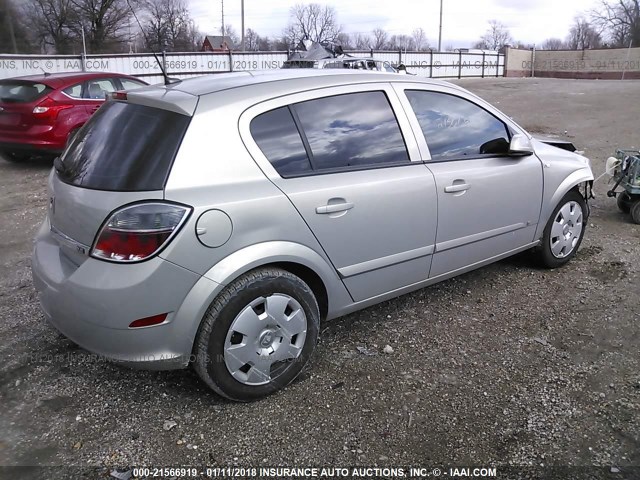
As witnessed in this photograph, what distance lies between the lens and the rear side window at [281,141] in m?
2.87

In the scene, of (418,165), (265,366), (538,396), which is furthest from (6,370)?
(538,396)

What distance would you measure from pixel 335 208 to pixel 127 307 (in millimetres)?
1223

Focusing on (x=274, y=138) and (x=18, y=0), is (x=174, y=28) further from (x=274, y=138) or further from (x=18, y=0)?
(x=274, y=138)

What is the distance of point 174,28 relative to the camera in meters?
55.8

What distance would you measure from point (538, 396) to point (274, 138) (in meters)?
2.04

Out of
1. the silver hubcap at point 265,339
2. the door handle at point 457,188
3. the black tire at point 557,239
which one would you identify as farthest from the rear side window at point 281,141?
the black tire at point 557,239

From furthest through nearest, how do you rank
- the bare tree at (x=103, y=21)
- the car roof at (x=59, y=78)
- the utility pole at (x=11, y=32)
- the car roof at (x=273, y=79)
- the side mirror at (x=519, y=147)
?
1. the bare tree at (x=103, y=21)
2. the utility pole at (x=11, y=32)
3. the car roof at (x=59, y=78)
4. the side mirror at (x=519, y=147)
5. the car roof at (x=273, y=79)

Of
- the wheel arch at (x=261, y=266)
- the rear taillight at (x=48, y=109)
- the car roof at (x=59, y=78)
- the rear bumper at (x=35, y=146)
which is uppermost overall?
the car roof at (x=59, y=78)

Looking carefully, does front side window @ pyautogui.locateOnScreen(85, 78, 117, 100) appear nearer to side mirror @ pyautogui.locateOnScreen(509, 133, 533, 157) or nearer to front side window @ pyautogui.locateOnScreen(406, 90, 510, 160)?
front side window @ pyautogui.locateOnScreen(406, 90, 510, 160)

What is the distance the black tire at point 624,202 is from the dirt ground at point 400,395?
2173mm

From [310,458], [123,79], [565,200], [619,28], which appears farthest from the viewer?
[619,28]

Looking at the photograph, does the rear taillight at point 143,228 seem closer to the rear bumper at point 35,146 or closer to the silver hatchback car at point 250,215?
the silver hatchback car at point 250,215

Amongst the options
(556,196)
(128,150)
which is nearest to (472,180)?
(556,196)

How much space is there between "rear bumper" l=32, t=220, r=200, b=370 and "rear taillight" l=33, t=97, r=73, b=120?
6772 mm
